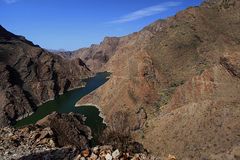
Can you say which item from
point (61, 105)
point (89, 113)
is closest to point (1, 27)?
point (61, 105)

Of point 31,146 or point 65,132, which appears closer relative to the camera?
point 31,146

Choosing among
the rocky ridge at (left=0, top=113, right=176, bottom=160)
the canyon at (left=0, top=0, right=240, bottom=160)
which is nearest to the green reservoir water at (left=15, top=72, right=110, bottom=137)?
the canyon at (left=0, top=0, right=240, bottom=160)

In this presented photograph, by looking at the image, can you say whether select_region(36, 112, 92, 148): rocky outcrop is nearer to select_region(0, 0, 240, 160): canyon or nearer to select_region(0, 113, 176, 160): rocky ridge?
select_region(0, 113, 176, 160): rocky ridge

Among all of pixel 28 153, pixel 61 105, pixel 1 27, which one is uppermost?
pixel 1 27

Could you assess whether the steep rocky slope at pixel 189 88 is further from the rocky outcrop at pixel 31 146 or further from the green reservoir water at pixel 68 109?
the rocky outcrop at pixel 31 146

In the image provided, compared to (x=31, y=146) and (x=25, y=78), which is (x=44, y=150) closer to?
(x=31, y=146)

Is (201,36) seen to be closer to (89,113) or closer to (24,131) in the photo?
(89,113)

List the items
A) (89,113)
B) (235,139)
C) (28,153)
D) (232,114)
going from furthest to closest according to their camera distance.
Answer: (89,113)
(232,114)
(235,139)
(28,153)

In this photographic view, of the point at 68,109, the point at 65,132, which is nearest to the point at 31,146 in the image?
the point at 65,132

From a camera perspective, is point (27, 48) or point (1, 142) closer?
point (1, 142)
